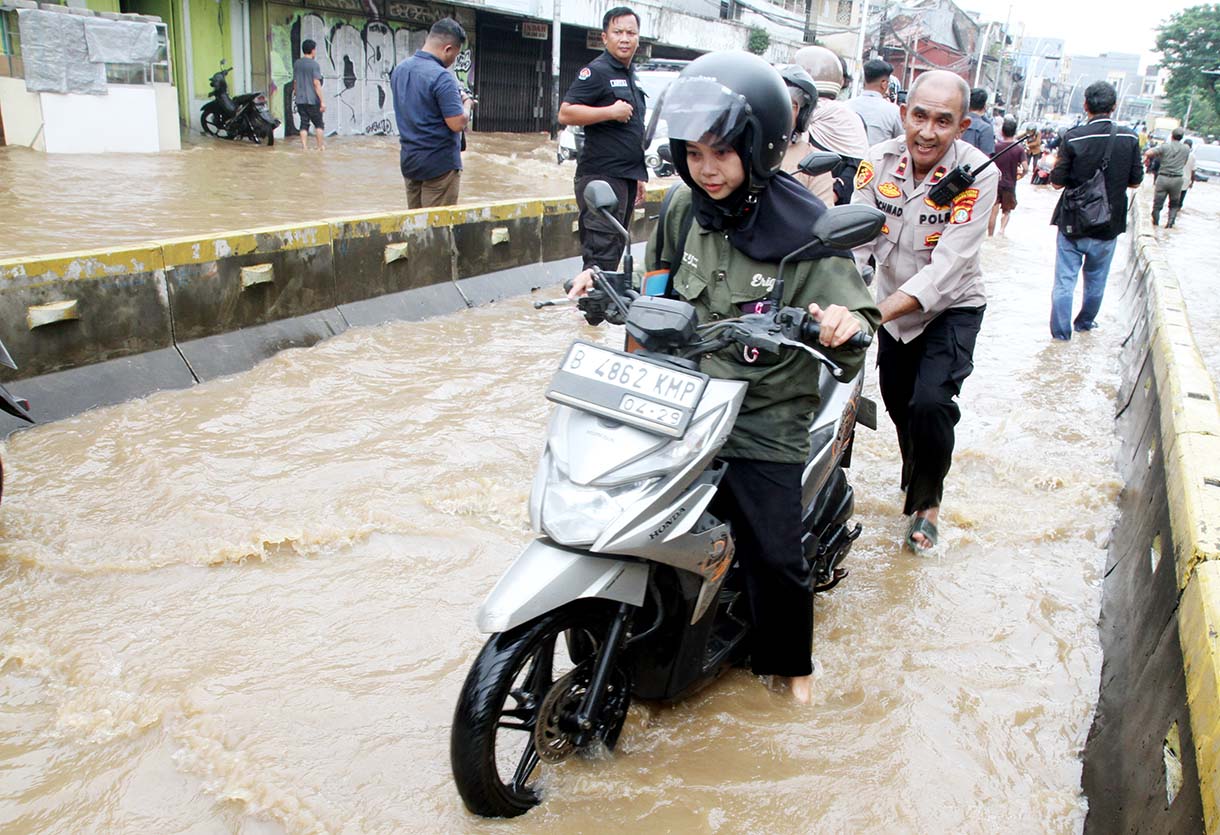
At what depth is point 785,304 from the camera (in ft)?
8.52

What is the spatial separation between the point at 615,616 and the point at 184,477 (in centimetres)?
257

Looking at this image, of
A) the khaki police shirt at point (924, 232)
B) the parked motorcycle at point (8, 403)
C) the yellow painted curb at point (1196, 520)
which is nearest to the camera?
the yellow painted curb at point (1196, 520)

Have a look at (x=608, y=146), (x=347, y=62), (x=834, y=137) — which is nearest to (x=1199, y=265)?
(x=834, y=137)

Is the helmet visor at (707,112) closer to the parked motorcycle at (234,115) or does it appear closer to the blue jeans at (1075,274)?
the blue jeans at (1075,274)

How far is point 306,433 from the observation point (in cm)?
472

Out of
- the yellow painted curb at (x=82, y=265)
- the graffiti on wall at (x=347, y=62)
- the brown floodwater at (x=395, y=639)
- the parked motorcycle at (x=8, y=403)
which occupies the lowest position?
the brown floodwater at (x=395, y=639)

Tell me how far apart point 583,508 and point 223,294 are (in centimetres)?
392

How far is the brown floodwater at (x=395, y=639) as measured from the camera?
254 cm

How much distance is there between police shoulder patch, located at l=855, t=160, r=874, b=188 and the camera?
401 cm

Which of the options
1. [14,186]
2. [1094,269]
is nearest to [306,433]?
[1094,269]

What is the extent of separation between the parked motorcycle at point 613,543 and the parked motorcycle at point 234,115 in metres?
14.7

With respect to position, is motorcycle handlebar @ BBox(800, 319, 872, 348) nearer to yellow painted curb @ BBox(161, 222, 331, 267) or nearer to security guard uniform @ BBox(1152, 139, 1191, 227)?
yellow painted curb @ BBox(161, 222, 331, 267)

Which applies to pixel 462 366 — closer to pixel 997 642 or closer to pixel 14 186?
pixel 997 642

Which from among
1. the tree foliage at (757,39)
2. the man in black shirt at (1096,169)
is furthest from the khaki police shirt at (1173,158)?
the tree foliage at (757,39)
